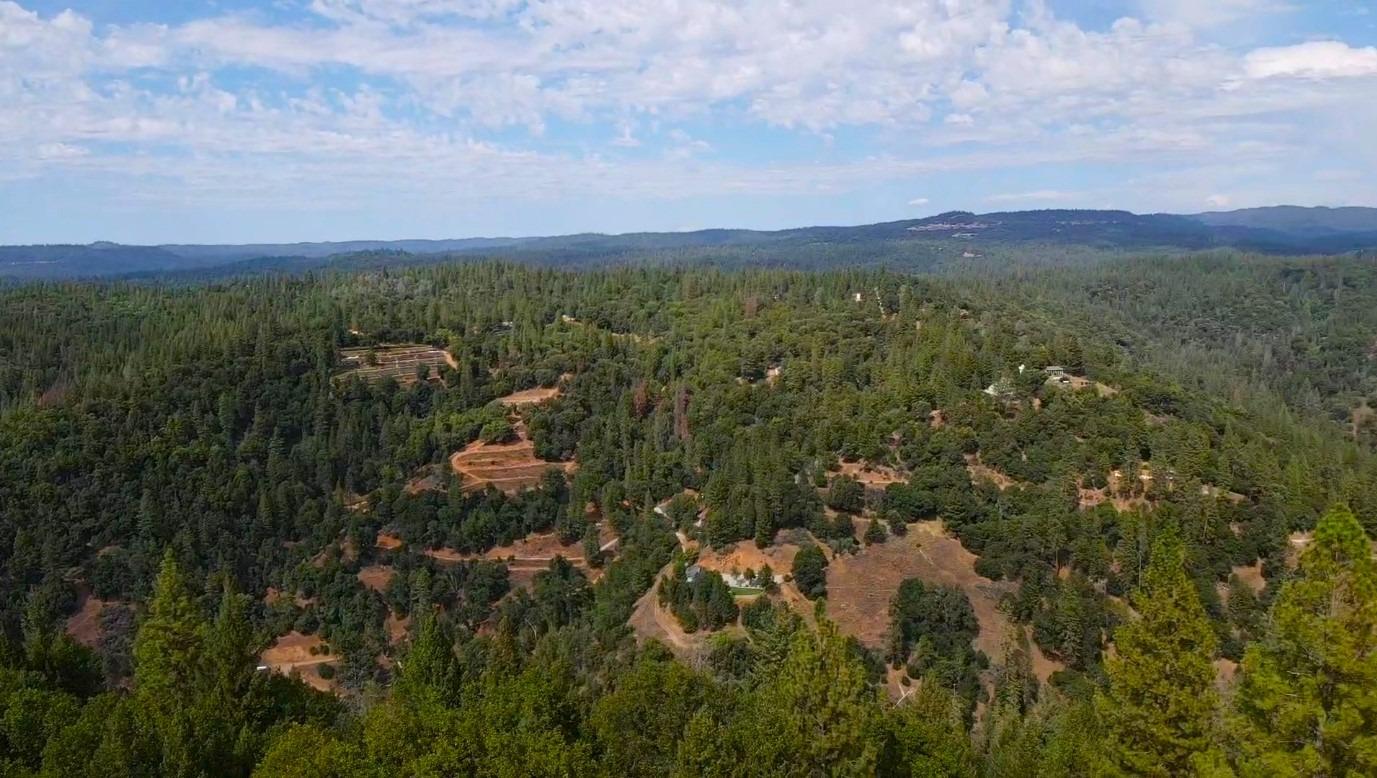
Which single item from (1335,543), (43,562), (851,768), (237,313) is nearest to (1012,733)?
(851,768)

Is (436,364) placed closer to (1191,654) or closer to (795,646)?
(795,646)

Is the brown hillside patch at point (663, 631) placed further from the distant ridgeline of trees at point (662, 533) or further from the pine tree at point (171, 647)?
the pine tree at point (171, 647)

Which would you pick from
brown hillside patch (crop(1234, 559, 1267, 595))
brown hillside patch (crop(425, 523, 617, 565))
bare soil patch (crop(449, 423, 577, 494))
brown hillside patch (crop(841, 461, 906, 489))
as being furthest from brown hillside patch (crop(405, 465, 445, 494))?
brown hillside patch (crop(1234, 559, 1267, 595))

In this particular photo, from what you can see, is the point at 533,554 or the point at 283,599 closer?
the point at 283,599

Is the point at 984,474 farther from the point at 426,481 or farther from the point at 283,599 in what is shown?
the point at 283,599

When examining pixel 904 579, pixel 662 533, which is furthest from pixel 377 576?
pixel 904 579

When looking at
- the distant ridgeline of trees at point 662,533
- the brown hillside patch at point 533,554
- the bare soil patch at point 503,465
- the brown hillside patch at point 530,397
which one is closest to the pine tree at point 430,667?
the distant ridgeline of trees at point 662,533
